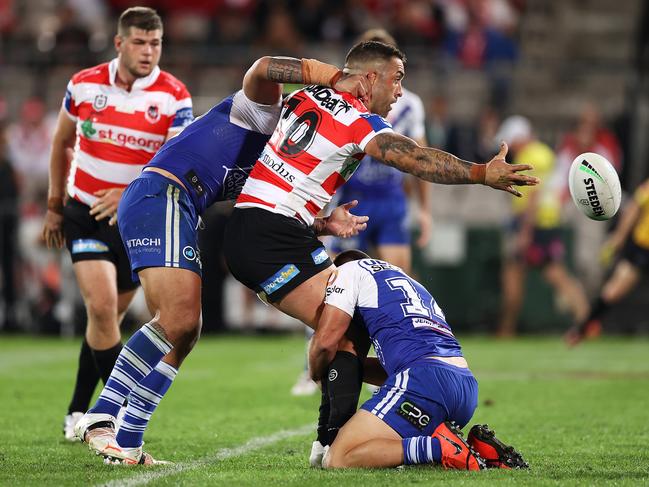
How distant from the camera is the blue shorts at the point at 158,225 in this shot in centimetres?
619

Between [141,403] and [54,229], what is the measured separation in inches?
80.9

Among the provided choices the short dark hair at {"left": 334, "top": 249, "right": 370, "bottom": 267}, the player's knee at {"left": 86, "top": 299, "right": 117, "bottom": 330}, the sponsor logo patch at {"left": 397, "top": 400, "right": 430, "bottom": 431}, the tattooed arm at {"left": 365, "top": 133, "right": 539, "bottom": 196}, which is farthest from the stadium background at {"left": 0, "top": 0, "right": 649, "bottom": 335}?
the tattooed arm at {"left": 365, "top": 133, "right": 539, "bottom": 196}

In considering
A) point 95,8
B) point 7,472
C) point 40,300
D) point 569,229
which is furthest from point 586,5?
point 7,472

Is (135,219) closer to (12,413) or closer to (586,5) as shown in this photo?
Answer: (12,413)

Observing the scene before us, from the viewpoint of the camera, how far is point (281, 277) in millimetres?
6164

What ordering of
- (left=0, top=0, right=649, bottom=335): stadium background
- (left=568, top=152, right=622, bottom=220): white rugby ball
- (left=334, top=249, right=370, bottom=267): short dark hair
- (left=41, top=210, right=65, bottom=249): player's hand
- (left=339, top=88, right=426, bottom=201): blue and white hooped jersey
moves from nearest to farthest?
(left=568, top=152, right=622, bottom=220): white rugby ball < (left=334, top=249, right=370, bottom=267): short dark hair < (left=41, top=210, right=65, bottom=249): player's hand < (left=339, top=88, right=426, bottom=201): blue and white hooped jersey < (left=0, top=0, right=649, bottom=335): stadium background

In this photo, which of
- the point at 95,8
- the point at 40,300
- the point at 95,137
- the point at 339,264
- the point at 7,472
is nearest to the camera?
the point at 7,472

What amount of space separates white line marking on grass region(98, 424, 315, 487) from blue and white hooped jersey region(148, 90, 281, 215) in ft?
4.49

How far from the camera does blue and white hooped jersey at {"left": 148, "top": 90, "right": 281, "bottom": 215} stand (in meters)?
6.46

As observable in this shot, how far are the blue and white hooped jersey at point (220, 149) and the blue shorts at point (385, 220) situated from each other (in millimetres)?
3832

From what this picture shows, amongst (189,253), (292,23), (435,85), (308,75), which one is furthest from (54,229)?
A: (292,23)

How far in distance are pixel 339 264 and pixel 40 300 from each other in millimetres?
11029

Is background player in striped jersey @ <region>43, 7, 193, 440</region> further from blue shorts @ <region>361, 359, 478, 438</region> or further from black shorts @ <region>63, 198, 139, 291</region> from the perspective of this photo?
blue shorts @ <region>361, 359, 478, 438</region>

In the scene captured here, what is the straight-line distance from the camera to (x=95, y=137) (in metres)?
7.54
